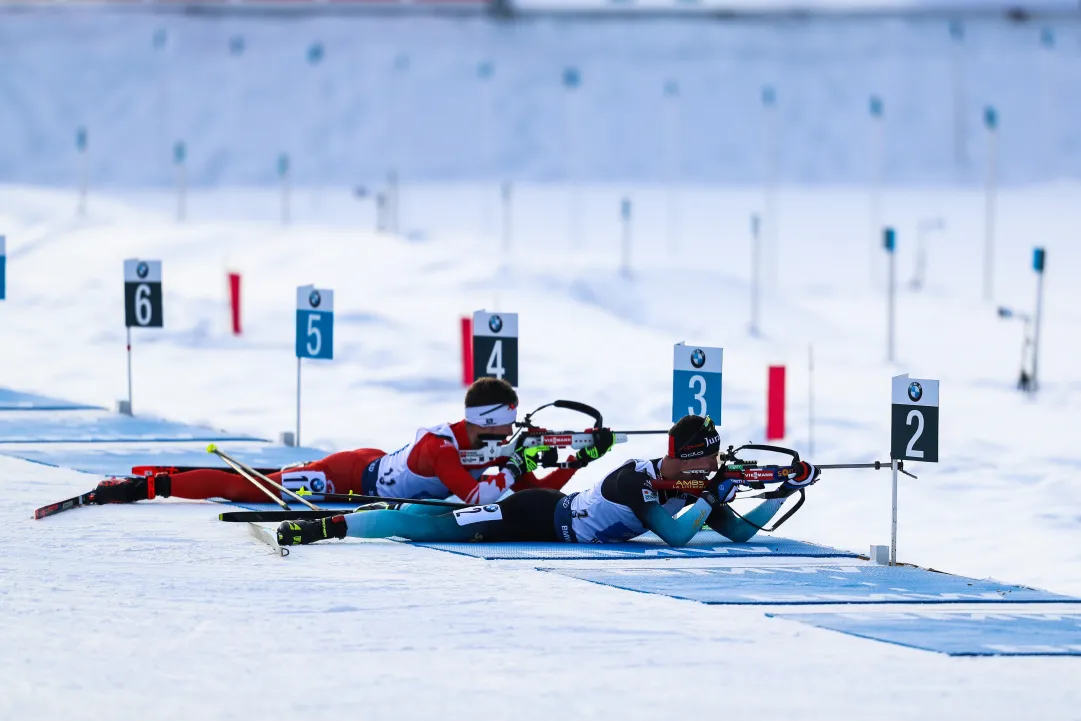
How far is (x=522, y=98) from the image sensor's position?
143 feet

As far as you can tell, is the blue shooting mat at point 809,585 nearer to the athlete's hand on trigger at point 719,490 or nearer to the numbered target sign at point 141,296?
the athlete's hand on trigger at point 719,490

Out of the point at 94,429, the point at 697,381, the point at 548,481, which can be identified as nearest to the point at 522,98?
the point at 94,429

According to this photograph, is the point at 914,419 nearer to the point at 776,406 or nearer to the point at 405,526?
the point at 405,526

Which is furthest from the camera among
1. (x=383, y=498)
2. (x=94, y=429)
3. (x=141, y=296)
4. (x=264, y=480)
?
(x=141, y=296)

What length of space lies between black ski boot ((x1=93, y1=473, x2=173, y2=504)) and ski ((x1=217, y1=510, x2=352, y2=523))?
33.3 inches

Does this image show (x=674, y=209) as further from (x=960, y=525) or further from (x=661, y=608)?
(x=661, y=608)

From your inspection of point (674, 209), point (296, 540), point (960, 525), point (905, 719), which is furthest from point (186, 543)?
point (674, 209)

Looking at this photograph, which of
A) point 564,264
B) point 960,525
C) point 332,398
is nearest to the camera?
point 960,525

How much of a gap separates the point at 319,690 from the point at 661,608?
1.83 m

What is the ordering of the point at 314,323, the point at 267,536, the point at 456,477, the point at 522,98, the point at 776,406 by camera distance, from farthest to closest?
the point at 522,98 → the point at 776,406 → the point at 314,323 → the point at 456,477 → the point at 267,536

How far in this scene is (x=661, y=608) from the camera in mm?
7031

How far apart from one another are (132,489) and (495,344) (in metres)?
3.31

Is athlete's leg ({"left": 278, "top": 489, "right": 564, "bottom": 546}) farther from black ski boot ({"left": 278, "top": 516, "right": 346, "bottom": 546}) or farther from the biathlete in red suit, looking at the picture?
the biathlete in red suit

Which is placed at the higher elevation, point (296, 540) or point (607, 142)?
point (607, 142)
